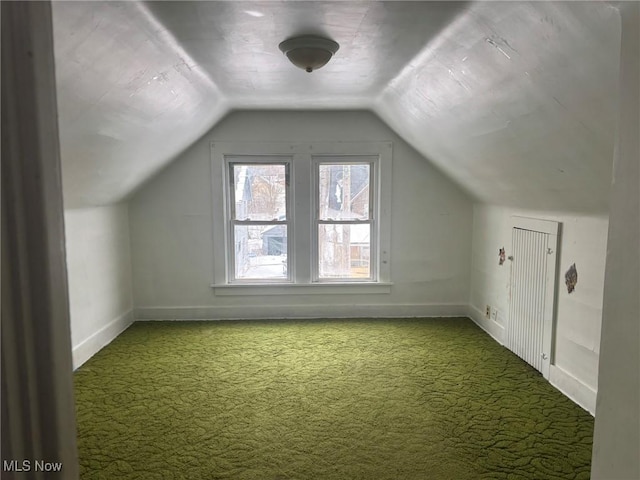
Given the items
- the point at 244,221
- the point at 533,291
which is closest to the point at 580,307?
the point at 533,291

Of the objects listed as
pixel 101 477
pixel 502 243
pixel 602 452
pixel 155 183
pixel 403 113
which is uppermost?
pixel 403 113

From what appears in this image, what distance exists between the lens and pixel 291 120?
4.12 metres

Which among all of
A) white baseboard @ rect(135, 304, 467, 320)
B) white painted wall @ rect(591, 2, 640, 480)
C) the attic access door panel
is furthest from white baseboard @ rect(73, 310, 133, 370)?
the attic access door panel

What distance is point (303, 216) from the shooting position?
4262 millimetres

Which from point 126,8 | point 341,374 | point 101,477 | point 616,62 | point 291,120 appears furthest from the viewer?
point 291,120

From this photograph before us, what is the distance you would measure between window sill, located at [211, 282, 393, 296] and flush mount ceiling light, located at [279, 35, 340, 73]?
2.54 metres

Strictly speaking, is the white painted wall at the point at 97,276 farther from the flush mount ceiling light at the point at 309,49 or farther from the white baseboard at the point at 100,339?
the flush mount ceiling light at the point at 309,49

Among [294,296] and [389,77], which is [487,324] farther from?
[389,77]

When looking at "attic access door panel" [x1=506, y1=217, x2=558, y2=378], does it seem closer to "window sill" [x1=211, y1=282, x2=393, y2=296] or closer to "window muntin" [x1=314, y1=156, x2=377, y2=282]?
"window sill" [x1=211, y1=282, x2=393, y2=296]

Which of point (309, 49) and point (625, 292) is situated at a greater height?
point (309, 49)

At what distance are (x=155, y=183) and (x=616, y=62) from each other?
386 centimetres

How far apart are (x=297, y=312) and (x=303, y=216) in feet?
3.39

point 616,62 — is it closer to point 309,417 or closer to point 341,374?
point 309,417

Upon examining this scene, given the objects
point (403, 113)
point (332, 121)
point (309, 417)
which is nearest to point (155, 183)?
point (332, 121)
